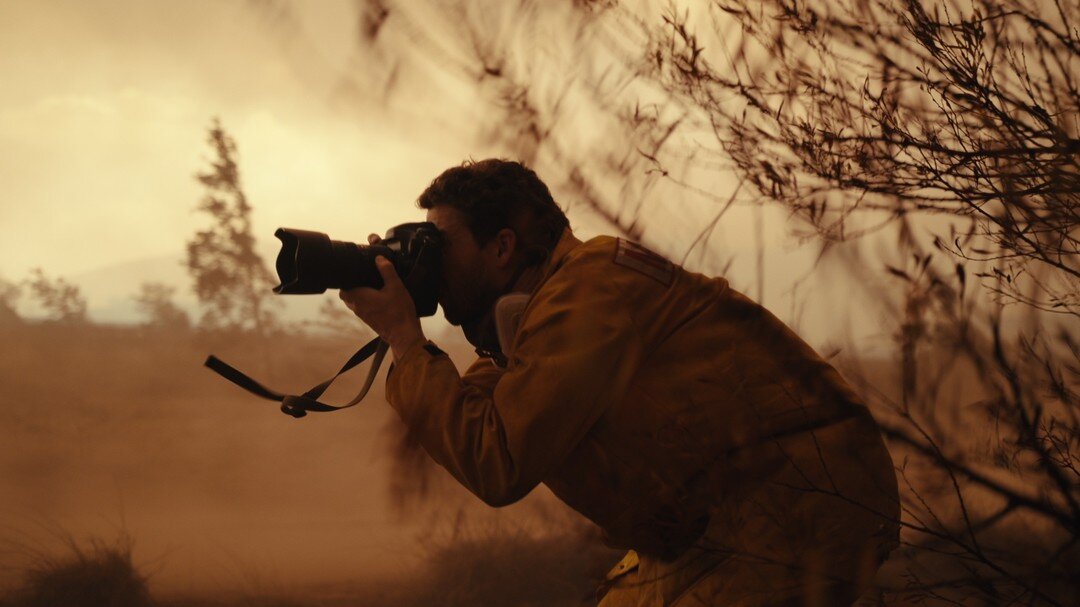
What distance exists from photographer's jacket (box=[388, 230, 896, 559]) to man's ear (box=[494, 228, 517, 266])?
14 centimetres

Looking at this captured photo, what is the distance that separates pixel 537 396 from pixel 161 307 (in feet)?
8.51

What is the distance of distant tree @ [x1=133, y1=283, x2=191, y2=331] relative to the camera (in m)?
3.21

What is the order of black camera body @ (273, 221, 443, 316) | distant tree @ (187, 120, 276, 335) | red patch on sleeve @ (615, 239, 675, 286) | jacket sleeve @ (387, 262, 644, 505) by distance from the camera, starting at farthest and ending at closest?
distant tree @ (187, 120, 276, 335), black camera body @ (273, 221, 443, 316), red patch on sleeve @ (615, 239, 675, 286), jacket sleeve @ (387, 262, 644, 505)

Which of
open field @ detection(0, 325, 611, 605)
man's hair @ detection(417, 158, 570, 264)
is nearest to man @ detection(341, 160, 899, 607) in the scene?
man's hair @ detection(417, 158, 570, 264)

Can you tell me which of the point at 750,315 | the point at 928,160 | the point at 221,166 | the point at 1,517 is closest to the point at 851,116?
the point at 928,160

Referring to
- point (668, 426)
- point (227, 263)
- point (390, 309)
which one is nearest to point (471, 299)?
point (390, 309)

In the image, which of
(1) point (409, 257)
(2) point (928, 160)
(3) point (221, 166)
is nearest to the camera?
(2) point (928, 160)

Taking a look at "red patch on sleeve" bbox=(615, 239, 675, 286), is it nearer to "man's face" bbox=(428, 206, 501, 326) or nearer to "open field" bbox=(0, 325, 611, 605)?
"man's face" bbox=(428, 206, 501, 326)

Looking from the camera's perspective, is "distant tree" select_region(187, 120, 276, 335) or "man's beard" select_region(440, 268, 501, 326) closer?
"man's beard" select_region(440, 268, 501, 326)

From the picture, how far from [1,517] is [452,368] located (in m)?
2.70

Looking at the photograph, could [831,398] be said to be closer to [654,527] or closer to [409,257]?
[654,527]

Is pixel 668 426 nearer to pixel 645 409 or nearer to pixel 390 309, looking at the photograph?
pixel 645 409

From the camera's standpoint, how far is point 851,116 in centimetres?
107

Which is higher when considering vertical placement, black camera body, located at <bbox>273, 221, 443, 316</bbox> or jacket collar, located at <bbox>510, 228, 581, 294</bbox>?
jacket collar, located at <bbox>510, 228, 581, 294</bbox>
